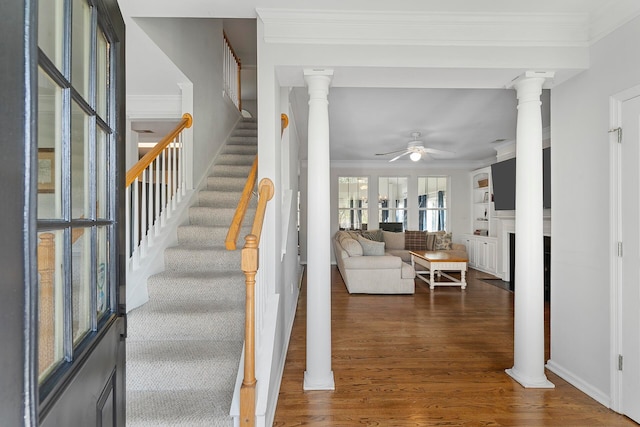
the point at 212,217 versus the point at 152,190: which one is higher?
the point at 152,190

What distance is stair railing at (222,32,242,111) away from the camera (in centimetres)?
460

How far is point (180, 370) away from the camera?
1887 millimetres

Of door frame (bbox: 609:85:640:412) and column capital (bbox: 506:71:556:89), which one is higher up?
column capital (bbox: 506:71:556:89)

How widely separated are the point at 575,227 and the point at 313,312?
2.07 metres

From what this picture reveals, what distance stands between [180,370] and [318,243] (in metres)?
1.17

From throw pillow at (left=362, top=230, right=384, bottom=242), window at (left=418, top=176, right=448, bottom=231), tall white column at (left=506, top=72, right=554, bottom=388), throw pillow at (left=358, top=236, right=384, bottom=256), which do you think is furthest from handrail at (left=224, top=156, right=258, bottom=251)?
window at (left=418, top=176, right=448, bottom=231)

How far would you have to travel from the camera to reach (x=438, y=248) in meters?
7.27

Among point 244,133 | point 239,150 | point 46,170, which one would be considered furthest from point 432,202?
point 46,170

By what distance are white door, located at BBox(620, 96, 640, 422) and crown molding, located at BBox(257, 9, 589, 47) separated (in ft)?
2.30

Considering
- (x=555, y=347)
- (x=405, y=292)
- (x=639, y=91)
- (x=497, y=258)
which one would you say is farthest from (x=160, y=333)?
(x=497, y=258)

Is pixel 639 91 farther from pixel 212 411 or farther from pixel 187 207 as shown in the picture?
pixel 187 207

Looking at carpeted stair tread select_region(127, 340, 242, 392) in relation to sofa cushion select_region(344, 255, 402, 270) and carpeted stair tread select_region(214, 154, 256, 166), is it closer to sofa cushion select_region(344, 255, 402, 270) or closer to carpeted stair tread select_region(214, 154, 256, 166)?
carpeted stair tread select_region(214, 154, 256, 166)

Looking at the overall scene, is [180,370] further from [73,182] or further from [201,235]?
[73,182]

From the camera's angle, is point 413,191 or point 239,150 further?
point 413,191
